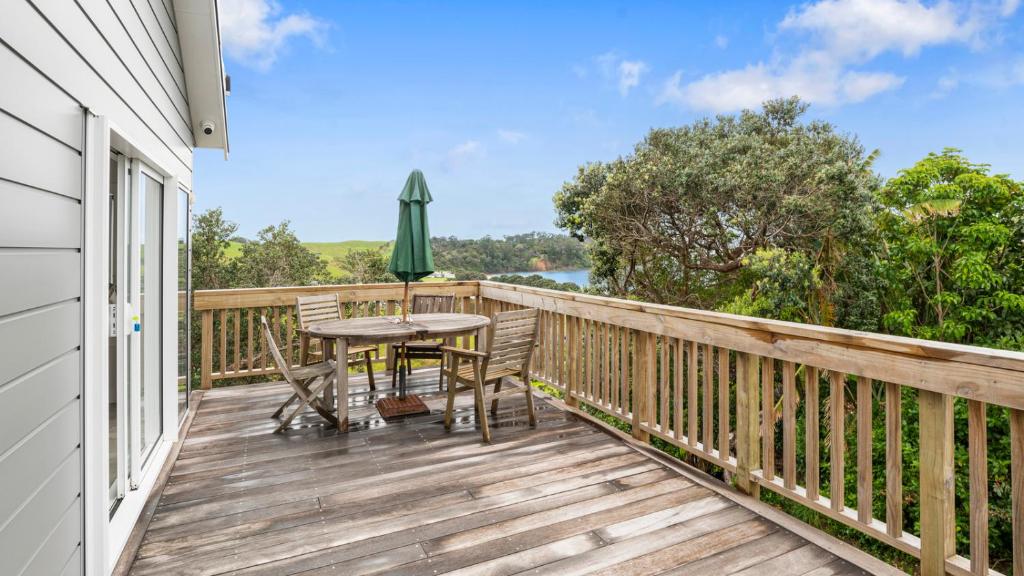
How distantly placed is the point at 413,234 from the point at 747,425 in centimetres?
290

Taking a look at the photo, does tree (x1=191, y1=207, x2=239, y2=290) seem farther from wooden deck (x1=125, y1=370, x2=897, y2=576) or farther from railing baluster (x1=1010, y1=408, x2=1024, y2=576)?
railing baluster (x1=1010, y1=408, x2=1024, y2=576)

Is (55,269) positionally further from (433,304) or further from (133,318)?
(433,304)

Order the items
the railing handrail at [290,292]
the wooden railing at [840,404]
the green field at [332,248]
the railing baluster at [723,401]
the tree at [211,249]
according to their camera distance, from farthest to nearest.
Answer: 1. the green field at [332,248]
2. the tree at [211,249]
3. the railing handrail at [290,292]
4. the railing baluster at [723,401]
5. the wooden railing at [840,404]

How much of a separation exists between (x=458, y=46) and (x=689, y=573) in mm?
22178

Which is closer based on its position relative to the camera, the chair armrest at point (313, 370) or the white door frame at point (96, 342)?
the white door frame at point (96, 342)

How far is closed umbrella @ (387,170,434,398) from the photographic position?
4.58 m

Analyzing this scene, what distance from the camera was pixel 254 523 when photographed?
2.70 m

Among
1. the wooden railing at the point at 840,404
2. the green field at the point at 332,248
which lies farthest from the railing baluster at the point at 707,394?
the green field at the point at 332,248

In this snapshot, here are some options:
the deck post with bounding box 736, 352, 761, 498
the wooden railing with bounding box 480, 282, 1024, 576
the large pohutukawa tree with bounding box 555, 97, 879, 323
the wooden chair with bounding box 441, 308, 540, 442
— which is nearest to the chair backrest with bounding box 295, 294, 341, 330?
the wooden chair with bounding box 441, 308, 540, 442

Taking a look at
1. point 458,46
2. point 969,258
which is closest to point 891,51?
point 969,258

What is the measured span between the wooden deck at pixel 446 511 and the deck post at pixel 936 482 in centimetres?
30

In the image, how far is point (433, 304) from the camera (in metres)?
5.69

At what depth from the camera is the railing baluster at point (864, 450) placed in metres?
2.37

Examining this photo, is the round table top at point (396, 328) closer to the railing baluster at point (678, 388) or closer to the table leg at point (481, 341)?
the table leg at point (481, 341)
